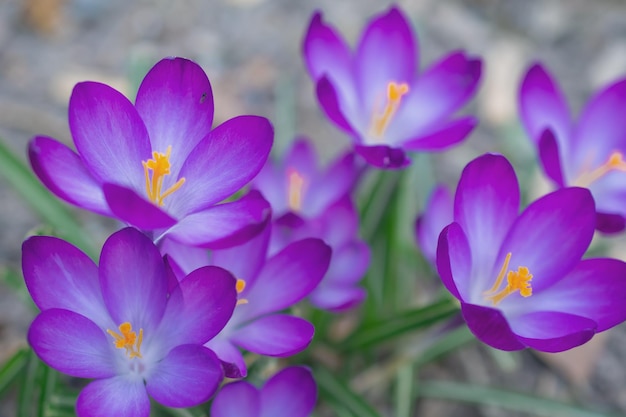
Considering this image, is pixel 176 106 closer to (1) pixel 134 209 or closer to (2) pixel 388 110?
(1) pixel 134 209

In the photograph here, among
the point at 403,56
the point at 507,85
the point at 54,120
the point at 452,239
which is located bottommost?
the point at 507,85

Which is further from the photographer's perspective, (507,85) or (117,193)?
(507,85)

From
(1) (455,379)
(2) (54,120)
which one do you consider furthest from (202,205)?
(2) (54,120)

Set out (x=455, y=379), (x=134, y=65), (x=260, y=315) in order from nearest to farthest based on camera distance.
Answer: (x=260, y=315) < (x=134, y=65) < (x=455, y=379)

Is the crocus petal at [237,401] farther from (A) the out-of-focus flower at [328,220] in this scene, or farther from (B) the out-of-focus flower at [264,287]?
(A) the out-of-focus flower at [328,220]

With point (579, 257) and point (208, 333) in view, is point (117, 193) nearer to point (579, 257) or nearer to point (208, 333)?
point (208, 333)

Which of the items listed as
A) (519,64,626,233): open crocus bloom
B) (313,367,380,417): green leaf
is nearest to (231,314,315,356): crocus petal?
(313,367,380,417): green leaf

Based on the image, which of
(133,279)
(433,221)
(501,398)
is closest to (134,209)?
(133,279)

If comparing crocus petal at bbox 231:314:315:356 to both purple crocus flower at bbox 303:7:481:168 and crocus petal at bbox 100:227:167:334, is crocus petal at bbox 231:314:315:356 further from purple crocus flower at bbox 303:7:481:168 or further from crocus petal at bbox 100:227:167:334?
purple crocus flower at bbox 303:7:481:168
